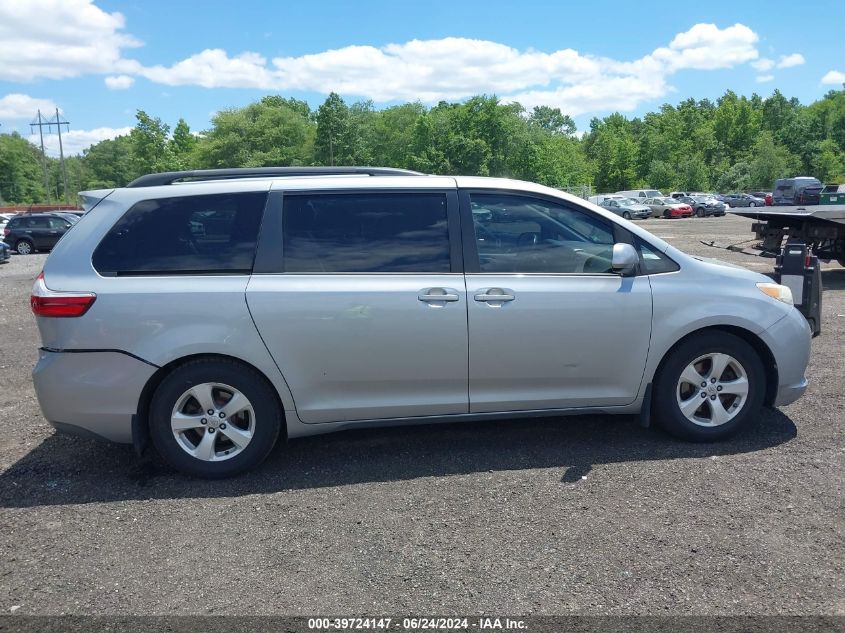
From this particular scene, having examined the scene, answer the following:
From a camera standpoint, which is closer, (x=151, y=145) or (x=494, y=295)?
(x=494, y=295)

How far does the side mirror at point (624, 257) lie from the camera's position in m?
4.36

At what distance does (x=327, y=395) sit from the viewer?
434cm

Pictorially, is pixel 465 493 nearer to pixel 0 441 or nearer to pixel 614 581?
pixel 614 581

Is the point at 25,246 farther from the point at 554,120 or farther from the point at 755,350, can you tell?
the point at 554,120

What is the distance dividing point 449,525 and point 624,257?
2021 millimetres

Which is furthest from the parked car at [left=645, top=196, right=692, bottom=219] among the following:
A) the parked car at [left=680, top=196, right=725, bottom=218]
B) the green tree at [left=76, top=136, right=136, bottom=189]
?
the green tree at [left=76, top=136, right=136, bottom=189]

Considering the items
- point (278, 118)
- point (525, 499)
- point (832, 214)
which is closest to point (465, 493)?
point (525, 499)

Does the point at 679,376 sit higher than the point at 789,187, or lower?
lower

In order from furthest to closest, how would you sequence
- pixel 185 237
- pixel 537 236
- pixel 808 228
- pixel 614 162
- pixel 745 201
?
pixel 614 162 → pixel 745 201 → pixel 808 228 → pixel 537 236 → pixel 185 237

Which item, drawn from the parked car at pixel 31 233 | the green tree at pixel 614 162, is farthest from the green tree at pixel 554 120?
the parked car at pixel 31 233

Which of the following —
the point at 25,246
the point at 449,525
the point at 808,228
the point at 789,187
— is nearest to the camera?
the point at 449,525

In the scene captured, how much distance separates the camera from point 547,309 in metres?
4.38

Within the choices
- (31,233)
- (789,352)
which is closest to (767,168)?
(31,233)

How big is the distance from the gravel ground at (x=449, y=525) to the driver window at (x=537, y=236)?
1274 mm
